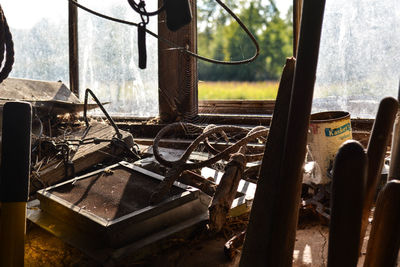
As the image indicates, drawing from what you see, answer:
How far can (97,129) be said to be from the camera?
8.64 feet

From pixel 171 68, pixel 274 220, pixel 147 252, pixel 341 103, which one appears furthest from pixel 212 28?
pixel 274 220

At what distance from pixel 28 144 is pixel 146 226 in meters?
0.58

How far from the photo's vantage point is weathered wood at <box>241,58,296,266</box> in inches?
41.0

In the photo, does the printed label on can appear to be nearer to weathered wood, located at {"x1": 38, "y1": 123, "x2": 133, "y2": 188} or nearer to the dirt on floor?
the dirt on floor

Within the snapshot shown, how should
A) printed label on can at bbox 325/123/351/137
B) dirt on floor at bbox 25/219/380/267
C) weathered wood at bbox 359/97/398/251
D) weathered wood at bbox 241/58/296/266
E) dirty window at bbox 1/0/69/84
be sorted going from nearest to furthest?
weathered wood at bbox 359/97/398/251 < weathered wood at bbox 241/58/296/266 < dirt on floor at bbox 25/219/380/267 < printed label on can at bbox 325/123/351/137 < dirty window at bbox 1/0/69/84

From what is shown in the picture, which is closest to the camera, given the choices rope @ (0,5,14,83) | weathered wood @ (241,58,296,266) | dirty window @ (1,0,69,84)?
weathered wood @ (241,58,296,266)

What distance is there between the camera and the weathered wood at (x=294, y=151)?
918mm

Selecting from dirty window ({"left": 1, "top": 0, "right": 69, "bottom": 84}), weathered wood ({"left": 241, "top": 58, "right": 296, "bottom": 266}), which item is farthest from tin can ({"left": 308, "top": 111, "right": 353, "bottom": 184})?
dirty window ({"left": 1, "top": 0, "right": 69, "bottom": 84})

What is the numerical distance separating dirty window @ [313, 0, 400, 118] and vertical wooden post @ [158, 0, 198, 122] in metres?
0.96

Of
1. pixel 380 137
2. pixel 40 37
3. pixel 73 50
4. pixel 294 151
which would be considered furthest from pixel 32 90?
pixel 380 137

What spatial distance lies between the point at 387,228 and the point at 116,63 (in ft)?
9.72

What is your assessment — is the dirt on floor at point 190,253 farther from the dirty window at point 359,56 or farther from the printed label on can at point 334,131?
the dirty window at point 359,56

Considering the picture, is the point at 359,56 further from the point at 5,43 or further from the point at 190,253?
the point at 5,43

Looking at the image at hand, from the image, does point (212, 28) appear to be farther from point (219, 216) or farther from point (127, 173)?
point (219, 216)
